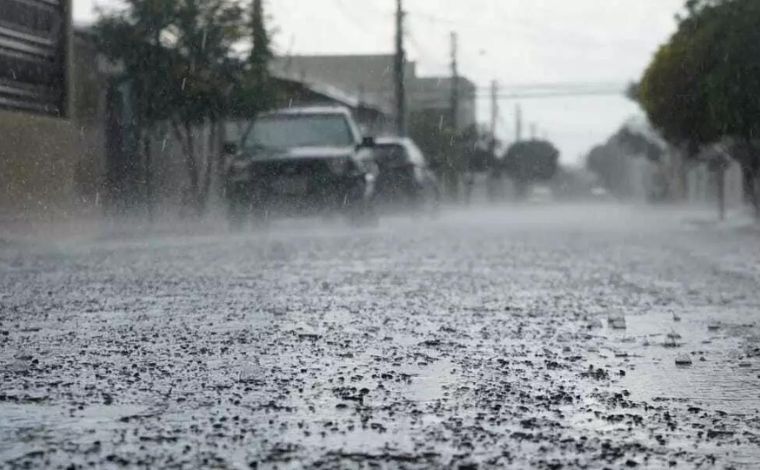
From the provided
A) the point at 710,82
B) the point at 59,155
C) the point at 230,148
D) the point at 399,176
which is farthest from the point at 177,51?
the point at 710,82

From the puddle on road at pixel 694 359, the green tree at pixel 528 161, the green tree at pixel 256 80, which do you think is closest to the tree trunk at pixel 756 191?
the green tree at pixel 256 80

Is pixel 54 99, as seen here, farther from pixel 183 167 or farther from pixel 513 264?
pixel 183 167

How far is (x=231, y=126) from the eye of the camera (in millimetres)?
32750

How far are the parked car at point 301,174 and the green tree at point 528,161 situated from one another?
213 feet

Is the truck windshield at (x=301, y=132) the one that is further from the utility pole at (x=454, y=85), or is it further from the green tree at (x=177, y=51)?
the utility pole at (x=454, y=85)

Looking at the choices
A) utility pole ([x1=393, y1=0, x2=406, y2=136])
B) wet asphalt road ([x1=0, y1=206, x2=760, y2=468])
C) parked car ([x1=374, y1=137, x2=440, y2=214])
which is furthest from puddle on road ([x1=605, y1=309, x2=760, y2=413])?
utility pole ([x1=393, y1=0, x2=406, y2=136])

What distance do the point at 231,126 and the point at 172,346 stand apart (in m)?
26.5

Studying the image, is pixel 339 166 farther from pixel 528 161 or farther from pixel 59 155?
pixel 528 161

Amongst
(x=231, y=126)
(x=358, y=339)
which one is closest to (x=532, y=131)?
(x=231, y=126)

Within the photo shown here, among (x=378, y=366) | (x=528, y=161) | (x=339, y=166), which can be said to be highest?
(x=339, y=166)

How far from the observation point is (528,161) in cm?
9069

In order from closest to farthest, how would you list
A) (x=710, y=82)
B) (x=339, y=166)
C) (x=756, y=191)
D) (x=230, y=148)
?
(x=339, y=166) → (x=230, y=148) → (x=710, y=82) → (x=756, y=191)

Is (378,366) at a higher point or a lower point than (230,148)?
lower

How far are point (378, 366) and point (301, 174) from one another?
Result: 14345 mm
